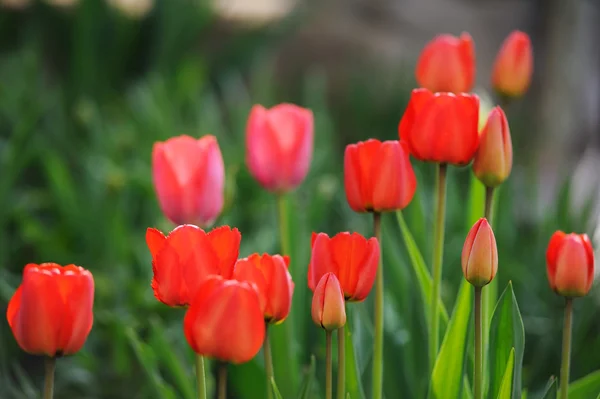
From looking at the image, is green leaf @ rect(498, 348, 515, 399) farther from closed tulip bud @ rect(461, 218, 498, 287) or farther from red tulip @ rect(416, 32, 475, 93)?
red tulip @ rect(416, 32, 475, 93)

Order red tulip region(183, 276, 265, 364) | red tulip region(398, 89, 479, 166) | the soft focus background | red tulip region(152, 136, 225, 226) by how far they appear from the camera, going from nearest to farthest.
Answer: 1. red tulip region(183, 276, 265, 364)
2. red tulip region(398, 89, 479, 166)
3. red tulip region(152, 136, 225, 226)
4. the soft focus background

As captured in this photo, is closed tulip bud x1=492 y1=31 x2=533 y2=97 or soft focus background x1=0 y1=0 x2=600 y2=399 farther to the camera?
soft focus background x1=0 y1=0 x2=600 y2=399

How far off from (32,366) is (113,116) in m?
0.79

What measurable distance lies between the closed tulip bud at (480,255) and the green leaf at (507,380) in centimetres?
6

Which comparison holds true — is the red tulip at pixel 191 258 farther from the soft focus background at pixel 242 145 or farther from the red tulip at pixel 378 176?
the soft focus background at pixel 242 145

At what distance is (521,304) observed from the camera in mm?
1050

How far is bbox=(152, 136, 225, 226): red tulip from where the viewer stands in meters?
0.59

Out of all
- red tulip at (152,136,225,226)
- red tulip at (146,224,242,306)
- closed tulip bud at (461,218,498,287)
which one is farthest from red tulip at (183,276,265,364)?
red tulip at (152,136,225,226)

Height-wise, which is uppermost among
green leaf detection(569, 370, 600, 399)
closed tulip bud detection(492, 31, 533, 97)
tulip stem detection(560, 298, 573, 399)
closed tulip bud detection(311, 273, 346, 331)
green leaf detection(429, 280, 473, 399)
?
closed tulip bud detection(492, 31, 533, 97)

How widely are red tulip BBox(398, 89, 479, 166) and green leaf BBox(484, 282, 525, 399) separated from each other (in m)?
0.10

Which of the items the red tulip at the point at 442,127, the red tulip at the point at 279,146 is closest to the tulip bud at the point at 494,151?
the red tulip at the point at 442,127

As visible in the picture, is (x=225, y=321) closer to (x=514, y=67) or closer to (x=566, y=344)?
(x=566, y=344)

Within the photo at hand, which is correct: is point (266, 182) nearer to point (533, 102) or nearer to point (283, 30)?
point (283, 30)

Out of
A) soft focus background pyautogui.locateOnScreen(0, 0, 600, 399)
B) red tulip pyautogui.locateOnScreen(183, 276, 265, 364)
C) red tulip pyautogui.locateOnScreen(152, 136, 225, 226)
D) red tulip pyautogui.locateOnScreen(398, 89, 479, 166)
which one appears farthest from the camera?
soft focus background pyautogui.locateOnScreen(0, 0, 600, 399)
